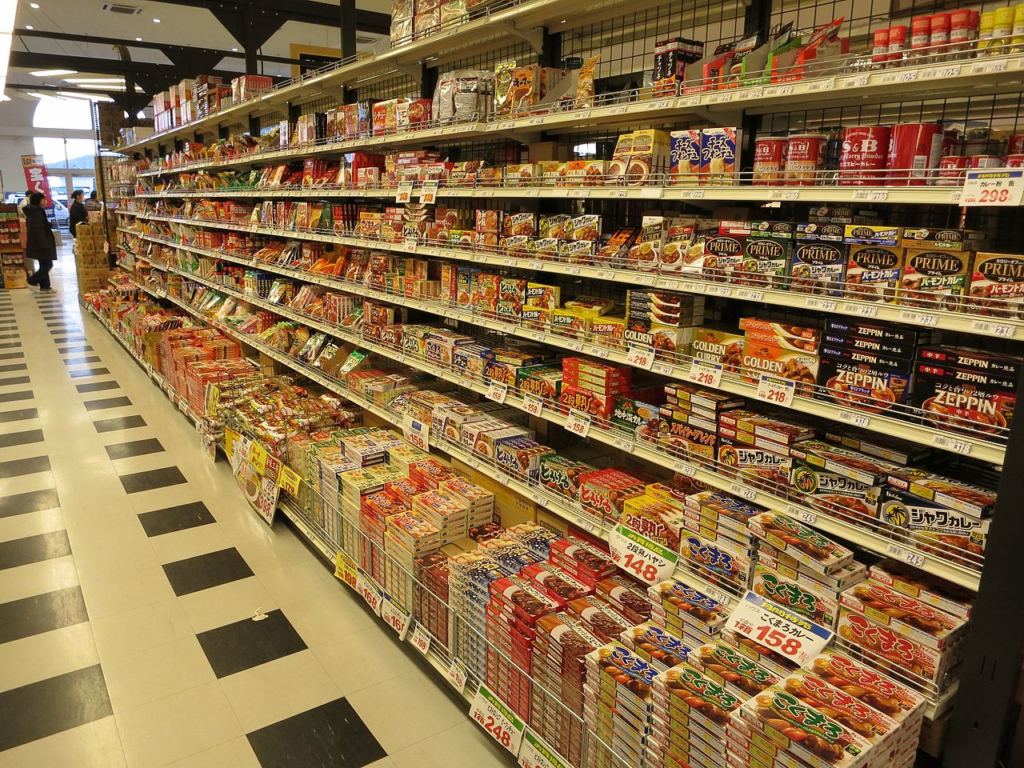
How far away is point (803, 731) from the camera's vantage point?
1.46 meters

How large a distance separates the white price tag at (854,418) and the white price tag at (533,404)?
1244 mm

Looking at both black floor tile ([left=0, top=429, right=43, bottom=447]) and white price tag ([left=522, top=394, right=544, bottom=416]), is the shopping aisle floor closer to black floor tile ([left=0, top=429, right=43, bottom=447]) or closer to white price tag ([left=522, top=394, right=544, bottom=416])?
black floor tile ([left=0, top=429, right=43, bottom=447])

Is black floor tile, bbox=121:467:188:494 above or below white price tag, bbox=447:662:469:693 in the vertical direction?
below

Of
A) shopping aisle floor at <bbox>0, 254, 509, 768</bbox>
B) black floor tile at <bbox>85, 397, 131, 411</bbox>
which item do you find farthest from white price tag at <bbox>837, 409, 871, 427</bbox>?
black floor tile at <bbox>85, 397, 131, 411</bbox>

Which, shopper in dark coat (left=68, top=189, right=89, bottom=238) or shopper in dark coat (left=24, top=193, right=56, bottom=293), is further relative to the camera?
shopper in dark coat (left=68, top=189, right=89, bottom=238)

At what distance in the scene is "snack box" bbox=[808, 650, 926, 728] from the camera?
153cm

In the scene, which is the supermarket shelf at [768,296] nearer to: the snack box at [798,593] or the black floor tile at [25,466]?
the snack box at [798,593]

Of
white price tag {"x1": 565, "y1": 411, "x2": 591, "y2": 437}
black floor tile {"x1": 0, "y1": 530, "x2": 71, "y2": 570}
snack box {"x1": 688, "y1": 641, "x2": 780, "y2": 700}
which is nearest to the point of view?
snack box {"x1": 688, "y1": 641, "x2": 780, "y2": 700}

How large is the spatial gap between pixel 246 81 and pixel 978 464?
5970mm

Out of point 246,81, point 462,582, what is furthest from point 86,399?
point 462,582

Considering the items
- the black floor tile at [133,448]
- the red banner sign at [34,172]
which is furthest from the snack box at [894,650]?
the red banner sign at [34,172]

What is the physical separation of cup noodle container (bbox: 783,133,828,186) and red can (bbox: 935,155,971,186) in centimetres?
30

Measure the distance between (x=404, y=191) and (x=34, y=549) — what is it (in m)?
2.83

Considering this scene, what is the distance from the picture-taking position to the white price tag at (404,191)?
3.48 meters
